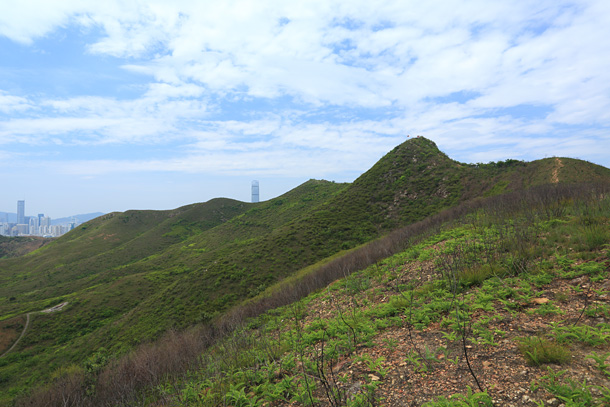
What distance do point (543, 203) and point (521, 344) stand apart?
12535 mm

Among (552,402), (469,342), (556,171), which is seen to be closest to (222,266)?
(469,342)

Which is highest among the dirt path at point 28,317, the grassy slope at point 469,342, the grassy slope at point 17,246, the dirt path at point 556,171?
the dirt path at point 556,171

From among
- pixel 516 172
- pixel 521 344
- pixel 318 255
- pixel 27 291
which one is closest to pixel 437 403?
pixel 521 344

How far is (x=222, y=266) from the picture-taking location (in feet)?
95.6

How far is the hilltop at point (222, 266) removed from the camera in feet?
74.4

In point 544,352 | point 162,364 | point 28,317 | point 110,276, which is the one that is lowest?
point 28,317

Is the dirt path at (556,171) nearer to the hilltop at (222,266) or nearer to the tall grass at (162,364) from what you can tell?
the hilltop at (222,266)

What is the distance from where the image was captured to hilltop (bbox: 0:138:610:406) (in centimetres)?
2269

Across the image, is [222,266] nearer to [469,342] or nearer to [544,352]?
[469,342]

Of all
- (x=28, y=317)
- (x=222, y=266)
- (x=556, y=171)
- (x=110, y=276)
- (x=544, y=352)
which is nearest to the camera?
(x=544, y=352)

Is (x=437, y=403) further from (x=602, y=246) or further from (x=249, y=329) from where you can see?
(x=249, y=329)

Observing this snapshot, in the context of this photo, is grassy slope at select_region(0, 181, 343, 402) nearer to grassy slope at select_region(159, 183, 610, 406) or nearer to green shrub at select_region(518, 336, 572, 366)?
grassy slope at select_region(159, 183, 610, 406)

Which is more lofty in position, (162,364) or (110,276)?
(162,364)

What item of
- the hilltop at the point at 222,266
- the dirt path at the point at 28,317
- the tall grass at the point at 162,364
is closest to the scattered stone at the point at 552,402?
the tall grass at the point at 162,364
